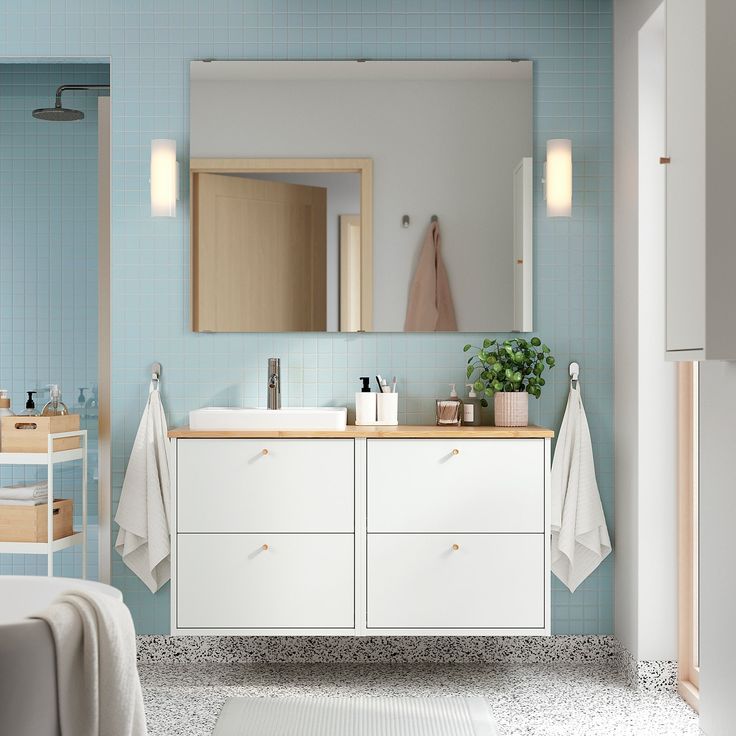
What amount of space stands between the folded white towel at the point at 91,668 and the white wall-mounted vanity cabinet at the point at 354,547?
1.25 m

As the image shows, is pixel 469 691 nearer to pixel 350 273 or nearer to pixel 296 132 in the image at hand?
pixel 350 273

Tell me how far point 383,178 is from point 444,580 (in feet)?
5.02

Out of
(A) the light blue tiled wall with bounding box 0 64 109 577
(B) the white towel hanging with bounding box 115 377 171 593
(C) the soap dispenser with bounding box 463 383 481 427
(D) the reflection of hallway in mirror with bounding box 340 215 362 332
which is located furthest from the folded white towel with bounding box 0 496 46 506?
(C) the soap dispenser with bounding box 463 383 481 427

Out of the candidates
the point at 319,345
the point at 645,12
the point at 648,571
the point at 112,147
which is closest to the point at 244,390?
the point at 319,345

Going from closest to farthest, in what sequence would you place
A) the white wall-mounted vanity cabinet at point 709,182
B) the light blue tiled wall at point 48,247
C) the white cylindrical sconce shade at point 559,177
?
the white wall-mounted vanity cabinet at point 709,182 → the white cylindrical sconce shade at point 559,177 → the light blue tiled wall at point 48,247

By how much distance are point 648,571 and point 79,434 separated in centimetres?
221

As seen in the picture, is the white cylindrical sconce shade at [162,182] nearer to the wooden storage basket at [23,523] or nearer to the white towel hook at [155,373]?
the white towel hook at [155,373]

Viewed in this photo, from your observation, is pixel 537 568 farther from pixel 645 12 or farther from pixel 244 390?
pixel 645 12

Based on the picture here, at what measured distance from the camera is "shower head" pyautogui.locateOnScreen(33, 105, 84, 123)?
143 inches

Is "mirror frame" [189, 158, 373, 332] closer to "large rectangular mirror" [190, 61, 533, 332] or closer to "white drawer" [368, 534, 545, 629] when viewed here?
"large rectangular mirror" [190, 61, 533, 332]

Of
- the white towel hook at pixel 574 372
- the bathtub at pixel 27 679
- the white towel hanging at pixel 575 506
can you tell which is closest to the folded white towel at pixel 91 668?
the bathtub at pixel 27 679

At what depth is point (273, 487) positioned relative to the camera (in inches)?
116

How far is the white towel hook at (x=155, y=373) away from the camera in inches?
132

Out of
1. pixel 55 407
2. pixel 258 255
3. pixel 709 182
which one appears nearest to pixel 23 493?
pixel 55 407
